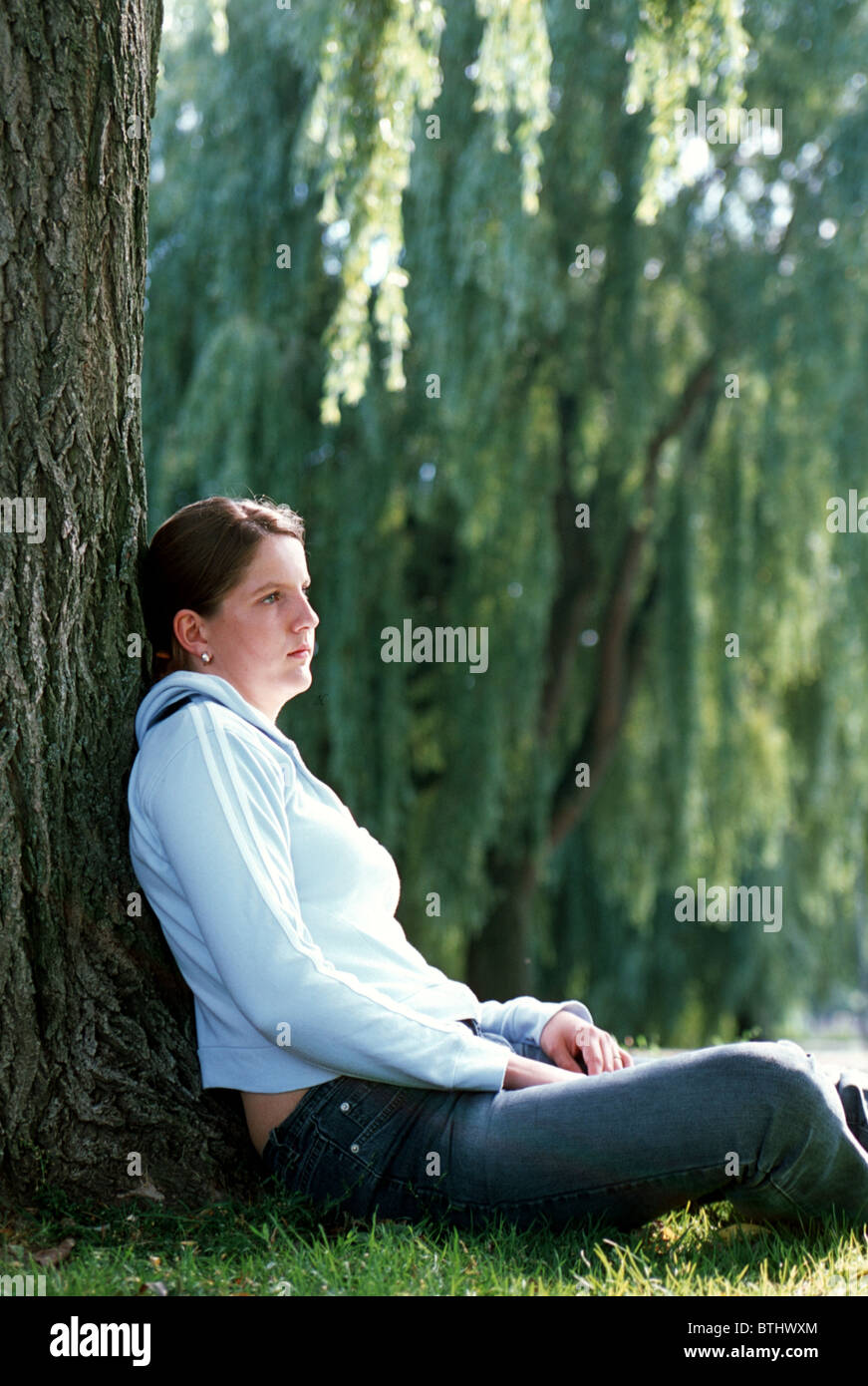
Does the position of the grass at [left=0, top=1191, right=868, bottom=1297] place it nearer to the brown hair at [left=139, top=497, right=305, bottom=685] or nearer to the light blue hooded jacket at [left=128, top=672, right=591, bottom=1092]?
the light blue hooded jacket at [left=128, top=672, right=591, bottom=1092]

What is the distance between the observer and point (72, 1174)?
7.15ft

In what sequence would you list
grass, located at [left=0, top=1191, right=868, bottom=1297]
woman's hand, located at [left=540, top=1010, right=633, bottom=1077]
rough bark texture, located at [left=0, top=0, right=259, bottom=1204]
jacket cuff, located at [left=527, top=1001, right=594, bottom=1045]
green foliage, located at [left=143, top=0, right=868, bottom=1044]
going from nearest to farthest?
1. grass, located at [left=0, top=1191, right=868, bottom=1297]
2. rough bark texture, located at [left=0, top=0, right=259, bottom=1204]
3. woman's hand, located at [left=540, top=1010, right=633, bottom=1077]
4. jacket cuff, located at [left=527, top=1001, right=594, bottom=1045]
5. green foliage, located at [left=143, top=0, right=868, bottom=1044]

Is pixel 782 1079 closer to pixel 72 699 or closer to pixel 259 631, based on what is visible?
pixel 259 631

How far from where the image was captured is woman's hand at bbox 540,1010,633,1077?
2326 millimetres

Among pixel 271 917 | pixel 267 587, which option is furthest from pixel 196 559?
pixel 271 917

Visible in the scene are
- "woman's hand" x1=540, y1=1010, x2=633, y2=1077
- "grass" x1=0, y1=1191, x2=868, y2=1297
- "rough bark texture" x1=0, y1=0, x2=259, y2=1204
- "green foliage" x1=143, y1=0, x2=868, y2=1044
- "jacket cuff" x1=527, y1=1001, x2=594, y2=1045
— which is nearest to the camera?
"grass" x1=0, y1=1191, x2=868, y2=1297

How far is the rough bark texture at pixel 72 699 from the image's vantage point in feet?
7.17

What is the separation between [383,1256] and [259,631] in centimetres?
107

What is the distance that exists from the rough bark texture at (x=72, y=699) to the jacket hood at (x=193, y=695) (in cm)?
11

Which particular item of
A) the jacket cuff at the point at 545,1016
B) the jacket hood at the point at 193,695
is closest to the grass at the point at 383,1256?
the jacket cuff at the point at 545,1016

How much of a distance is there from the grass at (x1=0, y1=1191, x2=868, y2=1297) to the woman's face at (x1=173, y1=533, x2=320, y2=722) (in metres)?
0.89

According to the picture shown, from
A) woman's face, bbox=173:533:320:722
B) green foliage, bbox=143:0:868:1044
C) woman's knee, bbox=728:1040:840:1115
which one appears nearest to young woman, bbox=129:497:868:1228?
woman's knee, bbox=728:1040:840:1115

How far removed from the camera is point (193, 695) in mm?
2250

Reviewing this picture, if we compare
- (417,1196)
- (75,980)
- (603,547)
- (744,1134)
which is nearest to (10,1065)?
(75,980)
